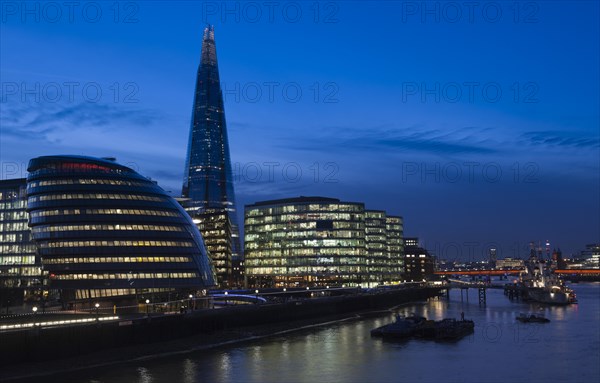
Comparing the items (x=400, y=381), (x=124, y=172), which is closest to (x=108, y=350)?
(x=400, y=381)

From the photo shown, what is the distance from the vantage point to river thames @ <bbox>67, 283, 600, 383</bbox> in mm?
57938

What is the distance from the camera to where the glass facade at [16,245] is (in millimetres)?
123250

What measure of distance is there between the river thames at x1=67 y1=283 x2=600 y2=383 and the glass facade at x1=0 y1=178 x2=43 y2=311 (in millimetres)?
59219

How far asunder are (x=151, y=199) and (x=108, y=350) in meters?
55.4

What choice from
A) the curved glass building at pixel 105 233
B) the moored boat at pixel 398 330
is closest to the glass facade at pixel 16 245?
the curved glass building at pixel 105 233

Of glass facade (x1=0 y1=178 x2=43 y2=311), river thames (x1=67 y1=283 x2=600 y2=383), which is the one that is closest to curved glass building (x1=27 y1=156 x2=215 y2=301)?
glass facade (x1=0 y1=178 x2=43 y2=311)

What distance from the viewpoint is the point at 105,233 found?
113312 mm

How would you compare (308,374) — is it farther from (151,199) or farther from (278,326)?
(151,199)

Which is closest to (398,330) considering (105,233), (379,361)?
(379,361)

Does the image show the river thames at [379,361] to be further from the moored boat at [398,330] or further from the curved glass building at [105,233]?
the curved glass building at [105,233]

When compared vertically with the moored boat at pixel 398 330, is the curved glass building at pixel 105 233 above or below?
above

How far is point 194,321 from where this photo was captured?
86062 millimetres

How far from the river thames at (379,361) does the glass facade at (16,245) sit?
59219mm

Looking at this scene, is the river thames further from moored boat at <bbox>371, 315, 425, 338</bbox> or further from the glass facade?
the glass facade
